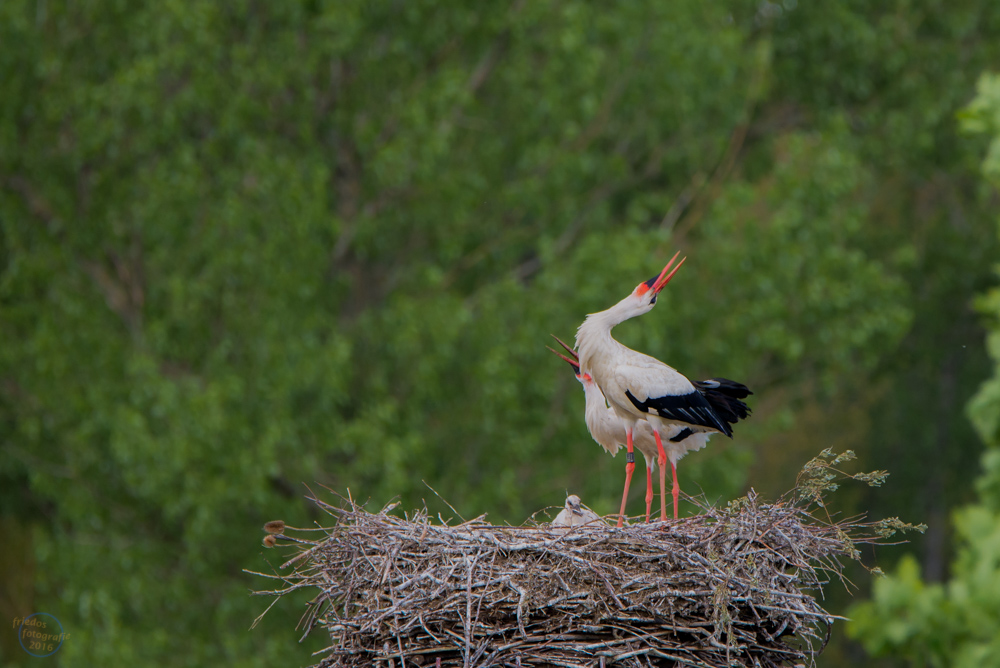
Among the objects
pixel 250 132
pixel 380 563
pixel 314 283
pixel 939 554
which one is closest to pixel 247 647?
pixel 314 283

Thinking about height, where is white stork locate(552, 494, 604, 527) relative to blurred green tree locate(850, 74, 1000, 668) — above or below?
above

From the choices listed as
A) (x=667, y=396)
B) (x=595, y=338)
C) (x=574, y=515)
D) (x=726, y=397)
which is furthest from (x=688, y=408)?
(x=574, y=515)

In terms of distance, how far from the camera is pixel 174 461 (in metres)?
12.5

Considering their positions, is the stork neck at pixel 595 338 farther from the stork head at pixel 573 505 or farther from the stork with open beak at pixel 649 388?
the stork head at pixel 573 505

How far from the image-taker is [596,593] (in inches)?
209

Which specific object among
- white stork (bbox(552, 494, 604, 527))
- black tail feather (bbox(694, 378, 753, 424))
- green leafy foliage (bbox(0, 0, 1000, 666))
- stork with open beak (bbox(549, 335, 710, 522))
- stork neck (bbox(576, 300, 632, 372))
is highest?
stork neck (bbox(576, 300, 632, 372))

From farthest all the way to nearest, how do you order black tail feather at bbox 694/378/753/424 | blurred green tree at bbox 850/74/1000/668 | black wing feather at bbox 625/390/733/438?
blurred green tree at bbox 850/74/1000/668 < black tail feather at bbox 694/378/753/424 < black wing feather at bbox 625/390/733/438

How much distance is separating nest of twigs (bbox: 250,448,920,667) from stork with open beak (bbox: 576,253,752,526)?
614 mm

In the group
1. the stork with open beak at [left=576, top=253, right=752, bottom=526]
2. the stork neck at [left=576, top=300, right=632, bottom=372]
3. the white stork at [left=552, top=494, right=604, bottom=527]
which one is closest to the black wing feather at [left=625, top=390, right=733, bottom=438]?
the stork with open beak at [left=576, top=253, right=752, bottom=526]

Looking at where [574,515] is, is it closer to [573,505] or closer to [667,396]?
[573,505]

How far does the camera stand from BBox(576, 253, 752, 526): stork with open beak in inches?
244

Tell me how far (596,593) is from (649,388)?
1296 millimetres

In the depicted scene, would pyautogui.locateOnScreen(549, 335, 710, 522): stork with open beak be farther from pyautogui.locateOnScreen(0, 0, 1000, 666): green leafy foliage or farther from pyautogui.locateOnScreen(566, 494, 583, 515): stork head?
pyautogui.locateOnScreen(0, 0, 1000, 666): green leafy foliage

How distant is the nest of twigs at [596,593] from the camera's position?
206 inches
